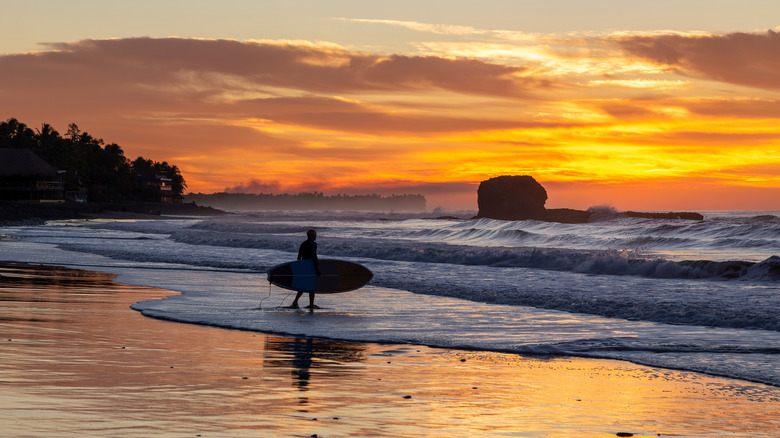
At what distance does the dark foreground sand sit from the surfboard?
617 centimetres

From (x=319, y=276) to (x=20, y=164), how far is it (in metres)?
122

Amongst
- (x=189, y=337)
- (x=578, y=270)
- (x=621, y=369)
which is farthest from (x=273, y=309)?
(x=578, y=270)

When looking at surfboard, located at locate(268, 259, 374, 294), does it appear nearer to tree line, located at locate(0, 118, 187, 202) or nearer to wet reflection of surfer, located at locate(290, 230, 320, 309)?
wet reflection of surfer, located at locate(290, 230, 320, 309)

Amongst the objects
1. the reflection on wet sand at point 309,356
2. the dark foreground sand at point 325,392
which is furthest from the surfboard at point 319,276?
the dark foreground sand at point 325,392

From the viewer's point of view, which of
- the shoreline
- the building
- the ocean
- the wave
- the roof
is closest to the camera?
the ocean

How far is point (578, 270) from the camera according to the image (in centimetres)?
3064

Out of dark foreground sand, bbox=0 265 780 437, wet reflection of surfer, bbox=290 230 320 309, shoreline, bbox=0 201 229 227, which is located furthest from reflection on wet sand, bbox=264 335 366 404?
shoreline, bbox=0 201 229 227

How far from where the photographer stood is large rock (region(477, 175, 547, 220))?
114 metres

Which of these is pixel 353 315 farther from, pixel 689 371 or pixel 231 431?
pixel 231 431

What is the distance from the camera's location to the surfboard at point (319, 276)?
20016 millimetres

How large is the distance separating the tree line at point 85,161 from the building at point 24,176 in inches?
482

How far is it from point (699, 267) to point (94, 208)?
400 feet

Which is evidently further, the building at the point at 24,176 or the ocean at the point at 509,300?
the building at the point at 24,176

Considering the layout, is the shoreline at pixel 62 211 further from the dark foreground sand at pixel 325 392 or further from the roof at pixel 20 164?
the dark foreground sand at pixel 325 392
